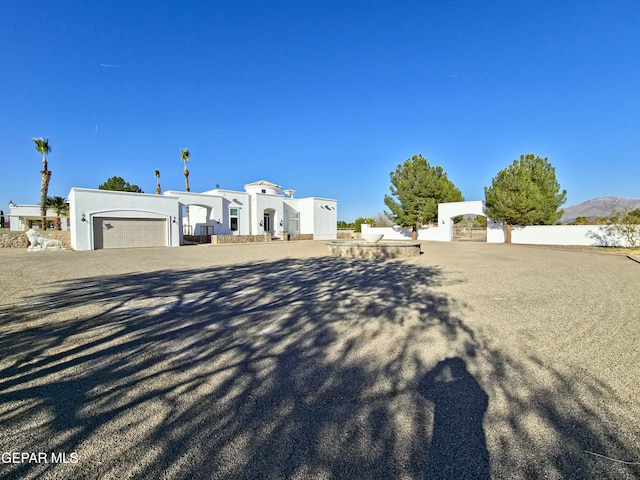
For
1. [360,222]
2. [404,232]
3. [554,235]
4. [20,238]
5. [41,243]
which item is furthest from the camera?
[360,222]

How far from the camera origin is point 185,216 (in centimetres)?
3109

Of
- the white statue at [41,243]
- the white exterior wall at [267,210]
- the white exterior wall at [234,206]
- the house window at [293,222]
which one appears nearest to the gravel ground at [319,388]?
the white statue at [41,243]

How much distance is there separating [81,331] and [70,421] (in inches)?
92.1

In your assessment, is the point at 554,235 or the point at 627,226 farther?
the point at 554,235

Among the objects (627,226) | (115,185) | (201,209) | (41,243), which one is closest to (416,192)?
(627,226)

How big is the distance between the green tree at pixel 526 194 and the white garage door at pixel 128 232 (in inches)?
980

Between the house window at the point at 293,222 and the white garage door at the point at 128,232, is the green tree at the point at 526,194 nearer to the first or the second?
the house window at the point at 293,222

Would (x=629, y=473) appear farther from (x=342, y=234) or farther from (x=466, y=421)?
(x=342, y=234)

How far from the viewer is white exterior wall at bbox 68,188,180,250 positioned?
19234 mm

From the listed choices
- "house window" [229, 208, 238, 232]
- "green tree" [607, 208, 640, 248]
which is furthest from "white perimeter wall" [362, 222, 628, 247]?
"house window" [229, 208, 238, 232]

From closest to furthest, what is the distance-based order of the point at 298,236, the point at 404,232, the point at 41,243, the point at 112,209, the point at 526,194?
the point at 41,243, the point at 112,209, the point at 526,194, the point at 298,236, the point at 404,232

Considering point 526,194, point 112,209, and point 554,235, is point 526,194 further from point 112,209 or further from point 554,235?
point 112,209

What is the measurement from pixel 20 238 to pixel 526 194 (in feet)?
115

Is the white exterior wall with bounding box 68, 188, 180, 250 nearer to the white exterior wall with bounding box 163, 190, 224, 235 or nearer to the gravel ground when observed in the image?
the white exterior wall with bounding box 163, 190, 224, 235
